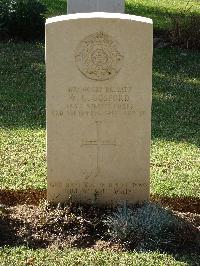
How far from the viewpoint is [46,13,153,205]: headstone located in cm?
564

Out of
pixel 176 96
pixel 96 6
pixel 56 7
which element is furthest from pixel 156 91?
pixel 56 7

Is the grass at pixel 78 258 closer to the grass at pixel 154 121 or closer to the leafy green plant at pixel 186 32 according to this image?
the grass at pixel 154 121

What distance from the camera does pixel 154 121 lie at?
8859mm

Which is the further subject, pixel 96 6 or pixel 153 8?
pixel 153 8

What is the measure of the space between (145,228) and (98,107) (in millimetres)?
1095

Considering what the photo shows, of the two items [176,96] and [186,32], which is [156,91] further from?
[186,32]

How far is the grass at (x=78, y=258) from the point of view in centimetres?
506

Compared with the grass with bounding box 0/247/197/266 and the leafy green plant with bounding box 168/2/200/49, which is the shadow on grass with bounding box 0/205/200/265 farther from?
the leafy green plant with bounding box 168/2/200/49

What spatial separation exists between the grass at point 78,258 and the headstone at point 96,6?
6706 mm

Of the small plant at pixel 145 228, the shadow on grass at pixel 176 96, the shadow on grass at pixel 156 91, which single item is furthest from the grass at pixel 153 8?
the small plant at pixel 145 228

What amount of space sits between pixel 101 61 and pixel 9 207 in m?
1.51

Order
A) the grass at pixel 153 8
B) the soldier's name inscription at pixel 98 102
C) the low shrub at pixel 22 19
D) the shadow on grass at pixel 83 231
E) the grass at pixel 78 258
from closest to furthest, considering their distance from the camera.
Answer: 1. the grass at pixel 78 258
2. the shadow on grass at pixel 83 231
3. the soldier's name inscription at pixel 98 102
4. the low shrub at pixel 22 19
5. the grass at pixel 153 8

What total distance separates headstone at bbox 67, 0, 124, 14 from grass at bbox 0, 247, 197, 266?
6.71 meters

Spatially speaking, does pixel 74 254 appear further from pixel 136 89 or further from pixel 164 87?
pixel 164 87
